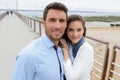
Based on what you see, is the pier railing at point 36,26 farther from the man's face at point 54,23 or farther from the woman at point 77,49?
the man's face at point 54,23

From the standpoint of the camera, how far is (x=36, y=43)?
6.57 ft

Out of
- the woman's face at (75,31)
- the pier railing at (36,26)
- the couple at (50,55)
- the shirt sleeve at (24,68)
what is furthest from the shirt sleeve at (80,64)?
the pier railing at (36,26)

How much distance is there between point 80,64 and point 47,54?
0.47m

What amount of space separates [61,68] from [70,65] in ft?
0.64

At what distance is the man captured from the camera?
6.20ft

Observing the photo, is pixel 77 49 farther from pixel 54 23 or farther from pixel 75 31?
pixel 54 23

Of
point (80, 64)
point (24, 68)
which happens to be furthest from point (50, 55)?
point (80, 64)

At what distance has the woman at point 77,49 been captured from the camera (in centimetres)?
233

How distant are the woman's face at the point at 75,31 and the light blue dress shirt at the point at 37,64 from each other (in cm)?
46

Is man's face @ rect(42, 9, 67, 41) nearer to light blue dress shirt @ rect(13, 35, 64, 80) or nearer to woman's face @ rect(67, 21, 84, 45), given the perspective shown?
light blue dress shirt @ rect(13, 35, 64, 80)

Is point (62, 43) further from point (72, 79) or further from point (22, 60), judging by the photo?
point (22, 60)

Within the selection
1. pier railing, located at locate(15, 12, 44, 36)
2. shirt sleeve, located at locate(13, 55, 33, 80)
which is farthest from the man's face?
pier railing, located at locate(15, 12, 44, 36)

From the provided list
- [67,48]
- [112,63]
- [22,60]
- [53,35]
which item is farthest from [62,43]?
[112,63]

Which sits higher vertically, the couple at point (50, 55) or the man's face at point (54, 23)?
the man's face at point (54, 23)
